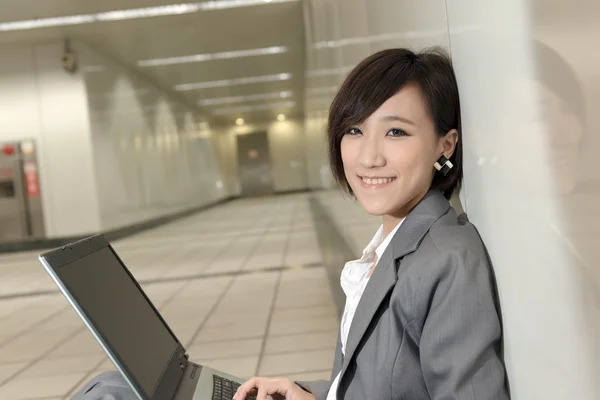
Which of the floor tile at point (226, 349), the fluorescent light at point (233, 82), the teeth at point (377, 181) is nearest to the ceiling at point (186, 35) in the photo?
the fluorescent light at point (233, 82)

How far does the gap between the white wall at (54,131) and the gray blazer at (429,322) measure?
38.3 ft

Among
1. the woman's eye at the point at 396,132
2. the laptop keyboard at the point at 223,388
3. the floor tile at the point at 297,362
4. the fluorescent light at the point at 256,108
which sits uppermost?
the fluorescent light at the point at 256,108

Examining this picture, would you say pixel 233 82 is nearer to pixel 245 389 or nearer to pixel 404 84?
pixel 245 389

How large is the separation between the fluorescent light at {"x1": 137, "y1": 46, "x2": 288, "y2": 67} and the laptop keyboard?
13.1 meters

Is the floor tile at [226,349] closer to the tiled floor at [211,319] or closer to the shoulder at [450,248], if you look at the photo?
the tiled floor at [211,319]

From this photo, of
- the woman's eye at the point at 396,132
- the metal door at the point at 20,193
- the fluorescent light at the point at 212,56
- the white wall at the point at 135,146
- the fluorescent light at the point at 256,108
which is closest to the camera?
the woman's eye at the point at 396,132

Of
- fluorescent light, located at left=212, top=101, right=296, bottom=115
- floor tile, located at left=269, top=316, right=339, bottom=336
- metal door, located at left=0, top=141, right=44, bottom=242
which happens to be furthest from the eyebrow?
fluorescent light, located at left=212, top=101, right=296, bottom=115

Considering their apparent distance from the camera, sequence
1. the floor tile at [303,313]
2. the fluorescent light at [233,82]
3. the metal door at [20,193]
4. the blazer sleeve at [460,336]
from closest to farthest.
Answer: the blazer sleeve at [460,336], the floor tile at [303,313], the metal door at [20,193], the fluorescent light at [233,82]

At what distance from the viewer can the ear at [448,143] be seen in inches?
40.2

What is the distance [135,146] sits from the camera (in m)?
14.8

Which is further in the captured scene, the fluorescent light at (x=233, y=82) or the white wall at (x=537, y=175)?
the fluorescent light at (x=233, y=82)

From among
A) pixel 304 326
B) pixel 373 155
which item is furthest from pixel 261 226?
pixel 373 155

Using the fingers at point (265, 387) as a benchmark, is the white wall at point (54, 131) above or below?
above

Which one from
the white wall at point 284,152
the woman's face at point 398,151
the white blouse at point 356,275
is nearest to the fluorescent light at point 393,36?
the woman's face at point 398,151
